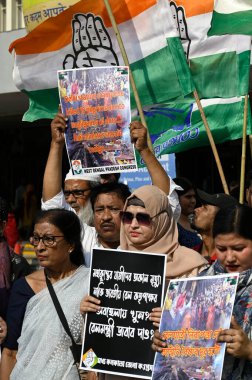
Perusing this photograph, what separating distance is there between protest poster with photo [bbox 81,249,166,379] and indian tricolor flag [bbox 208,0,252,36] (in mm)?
2370

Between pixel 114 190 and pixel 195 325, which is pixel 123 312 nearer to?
pixel 195 325

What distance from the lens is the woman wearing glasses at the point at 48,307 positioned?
4.02 meters

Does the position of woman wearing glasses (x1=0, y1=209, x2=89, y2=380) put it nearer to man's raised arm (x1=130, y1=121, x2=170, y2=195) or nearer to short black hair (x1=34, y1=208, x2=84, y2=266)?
short black hair (x1=34, y1=208, x2=84, y2=266)

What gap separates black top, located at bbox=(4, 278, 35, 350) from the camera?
421cm

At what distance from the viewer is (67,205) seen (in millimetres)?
5055

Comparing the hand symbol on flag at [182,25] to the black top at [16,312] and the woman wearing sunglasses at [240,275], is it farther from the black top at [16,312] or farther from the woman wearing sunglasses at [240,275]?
the woman wearing sunglasses at [240,275]

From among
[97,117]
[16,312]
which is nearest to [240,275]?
[16,312]

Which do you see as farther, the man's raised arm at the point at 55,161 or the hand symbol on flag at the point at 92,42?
the hand symbol on flag at the point at 92,42

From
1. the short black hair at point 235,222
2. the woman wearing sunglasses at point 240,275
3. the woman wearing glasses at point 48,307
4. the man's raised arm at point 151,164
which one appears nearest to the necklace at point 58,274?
the woman wearing glasses at point 48,307

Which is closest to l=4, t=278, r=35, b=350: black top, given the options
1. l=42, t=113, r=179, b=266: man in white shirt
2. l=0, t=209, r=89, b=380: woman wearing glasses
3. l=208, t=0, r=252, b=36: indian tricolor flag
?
l=0, t=209, r=89, b=380: woman wearing glasses

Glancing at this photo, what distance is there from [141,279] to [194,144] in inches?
98.9

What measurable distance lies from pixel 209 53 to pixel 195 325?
3.06m

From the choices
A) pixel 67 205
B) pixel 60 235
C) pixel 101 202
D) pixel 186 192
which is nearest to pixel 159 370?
Result: pixel 60 235

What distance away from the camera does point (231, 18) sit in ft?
18.5
